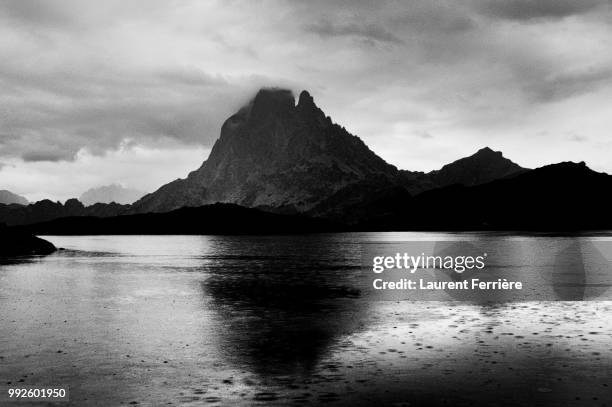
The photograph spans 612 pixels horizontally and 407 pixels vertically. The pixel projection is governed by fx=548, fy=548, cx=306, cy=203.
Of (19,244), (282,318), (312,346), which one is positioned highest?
(312,346)

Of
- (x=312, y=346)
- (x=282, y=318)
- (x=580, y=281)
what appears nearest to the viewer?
(x=312, y=346)

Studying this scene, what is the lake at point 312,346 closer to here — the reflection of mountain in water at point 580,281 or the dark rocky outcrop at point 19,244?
the reflection of mountain in water at point 580,281

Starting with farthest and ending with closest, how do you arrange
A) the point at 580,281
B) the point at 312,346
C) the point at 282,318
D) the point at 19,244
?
the point at 19,244
the point at 580,281
the point at 282,318
the point at 312,346

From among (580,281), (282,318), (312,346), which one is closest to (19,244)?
(282,318)

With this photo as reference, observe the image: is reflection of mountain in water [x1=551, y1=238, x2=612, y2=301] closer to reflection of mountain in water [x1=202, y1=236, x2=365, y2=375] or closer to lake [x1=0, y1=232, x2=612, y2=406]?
lake [x1=0, y1=232, x2=612, y2=406]

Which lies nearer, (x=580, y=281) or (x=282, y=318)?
(x=282, y=318)

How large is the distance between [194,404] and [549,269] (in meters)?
69.9

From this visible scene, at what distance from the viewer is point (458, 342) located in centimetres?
2570

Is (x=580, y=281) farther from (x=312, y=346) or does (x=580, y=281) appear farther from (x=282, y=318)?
(x=312, y=346)

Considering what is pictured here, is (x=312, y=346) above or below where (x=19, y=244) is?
above

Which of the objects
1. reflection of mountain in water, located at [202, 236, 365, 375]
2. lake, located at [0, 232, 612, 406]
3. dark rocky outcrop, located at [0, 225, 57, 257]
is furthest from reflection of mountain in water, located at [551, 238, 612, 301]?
dark rocky outcrop, located at [0, 225, 57, 257]

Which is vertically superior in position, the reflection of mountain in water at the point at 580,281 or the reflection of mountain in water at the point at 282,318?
the reflection of mountain in water at the point at 580,281

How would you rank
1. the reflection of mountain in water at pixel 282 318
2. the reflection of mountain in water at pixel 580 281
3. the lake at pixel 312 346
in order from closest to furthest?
the lake at pixel 312 346 < the reflection of mountain in water at pixel 282 318 < the reflection of mountain in water at pixel 580 281

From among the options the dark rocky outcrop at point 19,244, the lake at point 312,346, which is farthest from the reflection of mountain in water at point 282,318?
the dark rocky outcrop at point 19,244
